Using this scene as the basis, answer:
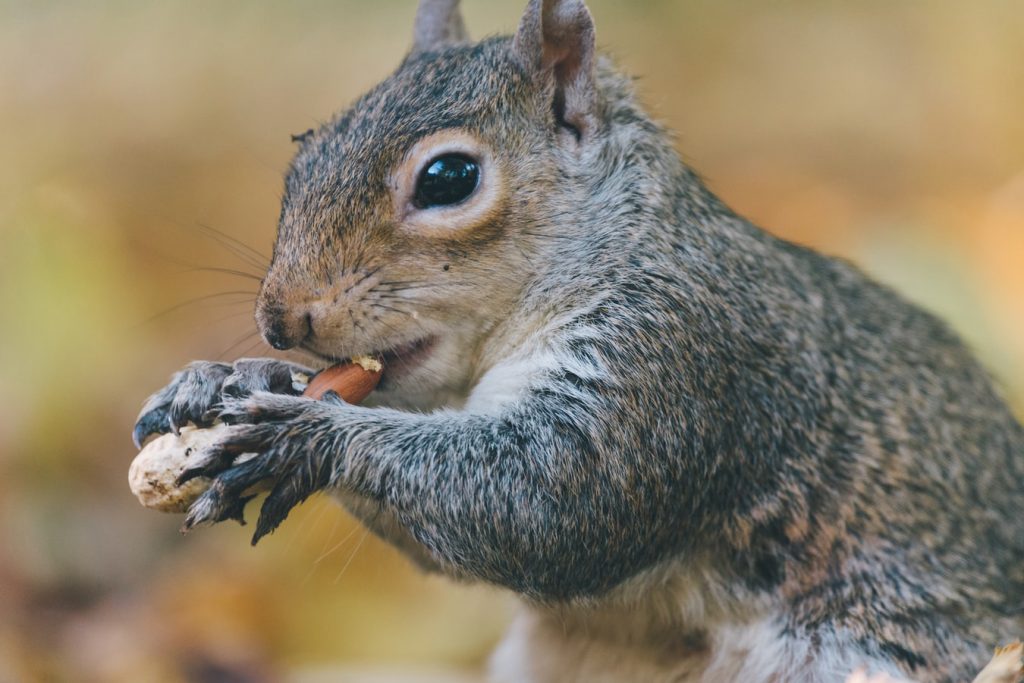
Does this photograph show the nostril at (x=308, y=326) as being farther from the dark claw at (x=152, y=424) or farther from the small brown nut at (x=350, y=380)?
the dark claw at (x=152, y=424)

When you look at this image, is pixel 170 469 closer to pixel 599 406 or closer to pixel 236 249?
pixel 599 406

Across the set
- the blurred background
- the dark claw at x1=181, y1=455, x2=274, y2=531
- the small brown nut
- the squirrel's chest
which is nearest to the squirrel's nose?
the small brown nut

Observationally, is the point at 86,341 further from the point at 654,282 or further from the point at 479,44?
the point at 654,282

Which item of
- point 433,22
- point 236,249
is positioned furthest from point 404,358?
point 236,249

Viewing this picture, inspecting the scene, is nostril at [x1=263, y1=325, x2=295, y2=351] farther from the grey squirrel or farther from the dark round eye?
the dark round eye

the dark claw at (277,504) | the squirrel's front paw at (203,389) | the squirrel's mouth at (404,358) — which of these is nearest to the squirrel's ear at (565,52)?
the squirrel's mouth at (404,358)
